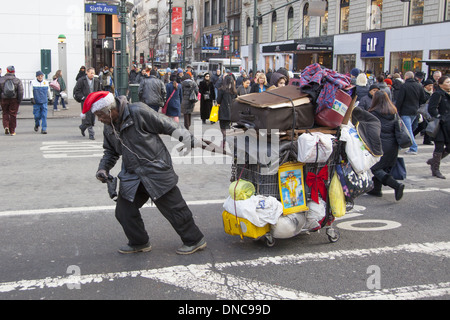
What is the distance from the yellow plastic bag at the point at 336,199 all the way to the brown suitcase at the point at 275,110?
2.21 ft

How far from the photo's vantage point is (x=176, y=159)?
33.0ft

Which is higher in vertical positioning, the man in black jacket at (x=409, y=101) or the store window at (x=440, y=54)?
the store window at (x=440, y=54)

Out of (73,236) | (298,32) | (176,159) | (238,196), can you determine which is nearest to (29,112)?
(176,159)

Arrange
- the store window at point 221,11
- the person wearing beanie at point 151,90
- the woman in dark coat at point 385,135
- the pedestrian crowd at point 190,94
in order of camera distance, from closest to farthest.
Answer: the woman in dark coat at point 385,135, the pedestrian crowd at point 190,94, the person wearing beanie at point 151,90, the store window at point 221,11

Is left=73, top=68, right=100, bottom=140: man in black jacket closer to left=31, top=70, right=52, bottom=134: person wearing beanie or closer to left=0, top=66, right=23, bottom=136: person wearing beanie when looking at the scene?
left=31, top=70, right=52, bottom=134: person wearing beanie

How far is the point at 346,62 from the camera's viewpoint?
37.4 m

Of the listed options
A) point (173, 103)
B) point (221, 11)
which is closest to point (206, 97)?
point (173, 103)

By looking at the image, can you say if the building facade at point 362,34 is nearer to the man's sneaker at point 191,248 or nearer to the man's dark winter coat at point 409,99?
the man's dark winter coat at point 409,99

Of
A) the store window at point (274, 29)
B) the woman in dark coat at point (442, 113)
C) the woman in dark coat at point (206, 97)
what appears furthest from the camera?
the store window at point (274, 29)

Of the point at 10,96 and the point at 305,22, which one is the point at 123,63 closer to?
the point at 10,96

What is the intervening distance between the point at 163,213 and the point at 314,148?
1589 millimetres

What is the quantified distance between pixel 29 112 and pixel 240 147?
54.9 feet

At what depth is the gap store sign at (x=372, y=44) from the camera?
32906 millimetres

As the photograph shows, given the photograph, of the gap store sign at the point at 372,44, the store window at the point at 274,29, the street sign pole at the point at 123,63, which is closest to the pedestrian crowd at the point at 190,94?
the street sign pole at the point at 123,63
